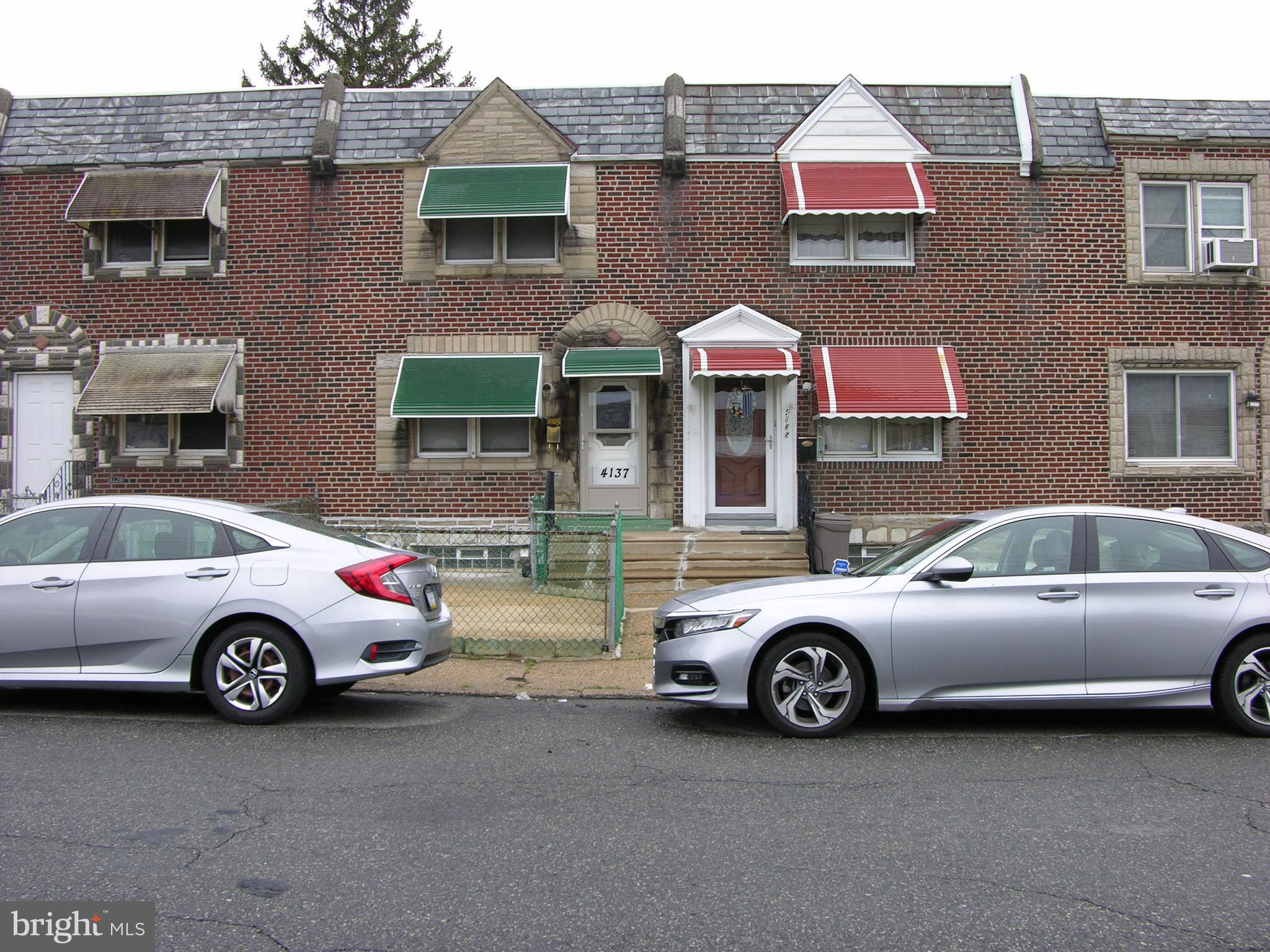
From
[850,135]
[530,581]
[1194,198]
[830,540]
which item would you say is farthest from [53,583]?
[1194,198]

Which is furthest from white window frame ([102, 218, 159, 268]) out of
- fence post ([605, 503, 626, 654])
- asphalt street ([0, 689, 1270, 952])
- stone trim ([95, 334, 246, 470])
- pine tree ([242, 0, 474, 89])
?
pine tree ([242, 0, 474, 89])

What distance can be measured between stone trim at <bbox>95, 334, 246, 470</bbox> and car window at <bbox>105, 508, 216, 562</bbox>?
24.6 ft

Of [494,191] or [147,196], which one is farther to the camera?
[147,196]

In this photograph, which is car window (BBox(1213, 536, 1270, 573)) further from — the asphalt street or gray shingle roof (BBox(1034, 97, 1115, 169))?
gray shingle roof (BBox(1034, 97, 1115, 169))

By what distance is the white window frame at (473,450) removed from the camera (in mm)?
13672

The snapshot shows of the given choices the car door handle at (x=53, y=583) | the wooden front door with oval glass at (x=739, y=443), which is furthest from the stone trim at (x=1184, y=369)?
the car door handle at (x=53, y=583)

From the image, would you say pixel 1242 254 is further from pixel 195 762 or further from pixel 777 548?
pixel 195 762

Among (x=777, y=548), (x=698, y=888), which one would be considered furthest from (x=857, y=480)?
(x=698, y=888)

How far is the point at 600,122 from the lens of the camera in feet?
45.9

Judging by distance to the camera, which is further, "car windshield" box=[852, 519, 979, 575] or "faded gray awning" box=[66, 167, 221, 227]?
"faded gray awning" box=[66, 167, 221, 227]

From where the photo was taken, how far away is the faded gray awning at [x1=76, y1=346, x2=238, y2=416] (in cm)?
1313

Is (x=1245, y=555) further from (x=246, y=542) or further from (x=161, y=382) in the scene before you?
(x=161, y=382)

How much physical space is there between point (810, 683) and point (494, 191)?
9248mm

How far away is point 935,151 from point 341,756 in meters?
11.5
